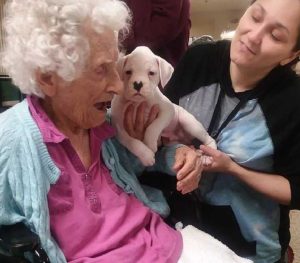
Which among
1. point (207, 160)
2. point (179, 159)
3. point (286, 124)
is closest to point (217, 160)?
point (207, 160)

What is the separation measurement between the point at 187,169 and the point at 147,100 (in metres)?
0.24

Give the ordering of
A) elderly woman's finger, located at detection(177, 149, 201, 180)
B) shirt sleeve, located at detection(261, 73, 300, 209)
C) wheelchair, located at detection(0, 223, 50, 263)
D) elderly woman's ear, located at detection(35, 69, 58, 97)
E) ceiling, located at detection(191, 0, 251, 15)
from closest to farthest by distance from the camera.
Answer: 1. wheelchair, located at detection(0, 223, 50, 263)
2. elderly woman's ear, located at detection(35, 69, 58, 97)
3. elderly woman's finger, located at detection(177, 149, 201, 180)
4. shirt sleeve, located at detection(261, 73, 300, 209)
5. ceiling, located at detection(191, 0, 251, 15)

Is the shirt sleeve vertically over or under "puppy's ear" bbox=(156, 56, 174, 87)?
under

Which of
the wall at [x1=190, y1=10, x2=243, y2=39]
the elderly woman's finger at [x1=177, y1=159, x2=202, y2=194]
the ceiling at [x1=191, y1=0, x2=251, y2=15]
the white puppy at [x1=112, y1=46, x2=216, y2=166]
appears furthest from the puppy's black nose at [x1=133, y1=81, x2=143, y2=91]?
the wall at [x1=190, y1=10, x2=243, y2=39]

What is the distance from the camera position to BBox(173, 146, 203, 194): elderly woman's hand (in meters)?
1.16

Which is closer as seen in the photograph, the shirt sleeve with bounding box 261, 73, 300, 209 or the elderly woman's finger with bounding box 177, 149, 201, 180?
the elderly woman's finger with bounding box 177, 149, 201, 180

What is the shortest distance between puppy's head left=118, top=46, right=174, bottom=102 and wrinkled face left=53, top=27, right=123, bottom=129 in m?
0.07

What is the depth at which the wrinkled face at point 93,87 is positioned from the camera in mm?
1035

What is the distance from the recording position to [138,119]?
126 centimetres

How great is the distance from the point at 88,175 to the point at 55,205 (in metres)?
0.13

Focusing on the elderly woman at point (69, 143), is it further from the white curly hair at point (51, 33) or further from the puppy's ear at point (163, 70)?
the puppy's ear at point (163, 70)

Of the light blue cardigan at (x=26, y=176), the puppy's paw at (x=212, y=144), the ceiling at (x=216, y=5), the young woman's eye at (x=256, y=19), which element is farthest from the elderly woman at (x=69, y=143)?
the ceiling at (x=216, y=5)

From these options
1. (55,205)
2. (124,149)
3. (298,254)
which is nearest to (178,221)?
(124,149)

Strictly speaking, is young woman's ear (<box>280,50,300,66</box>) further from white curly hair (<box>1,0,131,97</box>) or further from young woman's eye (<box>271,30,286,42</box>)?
white curly hair (<box>1,0,131,97</box>)
